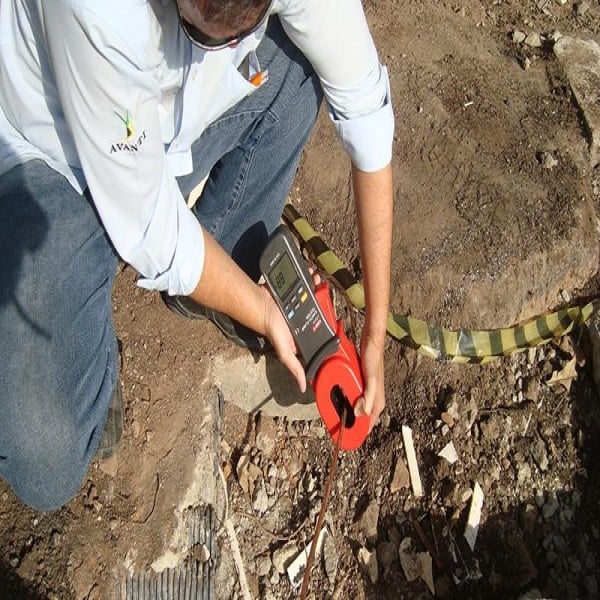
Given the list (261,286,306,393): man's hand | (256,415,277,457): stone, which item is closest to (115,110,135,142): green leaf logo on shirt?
(261,286,306,393): man's hand

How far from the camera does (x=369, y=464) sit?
103 inches

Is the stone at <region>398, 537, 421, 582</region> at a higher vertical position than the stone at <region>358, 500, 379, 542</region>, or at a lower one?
lower

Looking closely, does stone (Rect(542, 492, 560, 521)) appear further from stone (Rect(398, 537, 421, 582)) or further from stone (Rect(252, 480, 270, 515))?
stone (Rect(252, 480, 270, 515))

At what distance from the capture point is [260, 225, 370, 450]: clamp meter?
7.27 ft

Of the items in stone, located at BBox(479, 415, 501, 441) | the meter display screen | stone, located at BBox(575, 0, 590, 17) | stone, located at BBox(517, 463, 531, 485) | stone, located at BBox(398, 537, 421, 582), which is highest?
the meter display screen

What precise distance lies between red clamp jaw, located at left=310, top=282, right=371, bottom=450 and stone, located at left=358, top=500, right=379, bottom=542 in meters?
0.33

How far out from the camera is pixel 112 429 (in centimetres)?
241

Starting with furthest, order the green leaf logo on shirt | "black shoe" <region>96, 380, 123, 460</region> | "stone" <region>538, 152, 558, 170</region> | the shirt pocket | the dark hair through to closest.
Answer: "stone" <region>538, 152, 558, 170</region>
"black shoe" <region>96, 380, 123, 460</region>
the shirt pocket
the green leaf logo on shirt
the dark hair

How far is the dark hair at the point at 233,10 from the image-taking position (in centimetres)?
142

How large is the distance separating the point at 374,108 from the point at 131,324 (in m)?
1.21

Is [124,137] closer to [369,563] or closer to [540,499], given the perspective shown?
[369,563]

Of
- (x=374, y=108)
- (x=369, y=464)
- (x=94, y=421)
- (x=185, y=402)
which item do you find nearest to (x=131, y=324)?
(x=185, y=402)

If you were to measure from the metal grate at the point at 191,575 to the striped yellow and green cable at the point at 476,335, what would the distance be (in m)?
0.93

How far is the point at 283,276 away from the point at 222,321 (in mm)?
404
